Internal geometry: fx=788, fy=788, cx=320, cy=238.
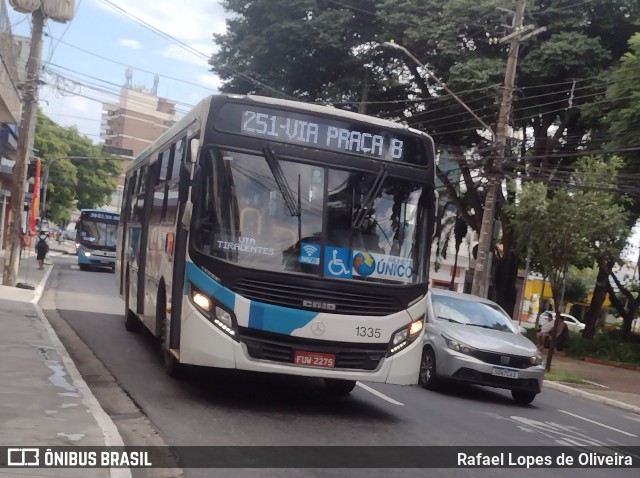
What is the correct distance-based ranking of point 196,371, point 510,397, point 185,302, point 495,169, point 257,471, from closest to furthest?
point 257,471 → point 185,302 → point 196,371 → point 510,397 → point 495,169

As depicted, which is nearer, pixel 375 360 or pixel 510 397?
pixel 375 360

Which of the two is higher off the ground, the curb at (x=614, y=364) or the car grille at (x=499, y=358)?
the car grille at (x=499, y=358)

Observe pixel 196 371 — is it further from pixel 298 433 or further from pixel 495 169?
pixel 495 169

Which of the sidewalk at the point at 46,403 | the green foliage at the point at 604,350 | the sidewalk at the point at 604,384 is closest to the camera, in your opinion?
the sidewalk at the point at 46,403

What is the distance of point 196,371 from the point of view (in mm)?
10477

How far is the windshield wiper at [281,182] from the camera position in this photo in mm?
8344

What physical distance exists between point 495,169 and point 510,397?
913cm

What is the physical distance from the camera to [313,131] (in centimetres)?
876

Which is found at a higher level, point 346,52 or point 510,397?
point 346,52

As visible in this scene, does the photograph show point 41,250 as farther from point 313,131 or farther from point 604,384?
point 313,131

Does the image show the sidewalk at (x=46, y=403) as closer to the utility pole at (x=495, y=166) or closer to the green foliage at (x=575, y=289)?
the utility pole at (x=495, y=166)

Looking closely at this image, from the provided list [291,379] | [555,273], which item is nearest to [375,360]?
[291,379]

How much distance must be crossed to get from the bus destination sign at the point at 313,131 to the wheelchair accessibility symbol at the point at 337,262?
1.16 meters

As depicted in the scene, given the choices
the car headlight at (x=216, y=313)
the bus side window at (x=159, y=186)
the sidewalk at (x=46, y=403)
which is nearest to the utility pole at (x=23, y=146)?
the sidewalk at (x=46, y=403)
